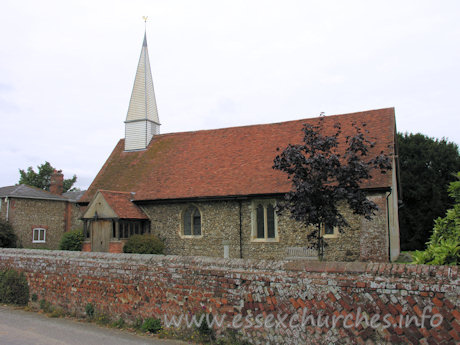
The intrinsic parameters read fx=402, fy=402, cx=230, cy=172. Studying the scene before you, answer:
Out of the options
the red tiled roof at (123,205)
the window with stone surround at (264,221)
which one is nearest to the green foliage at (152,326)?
the window with stone surround at (264,221)

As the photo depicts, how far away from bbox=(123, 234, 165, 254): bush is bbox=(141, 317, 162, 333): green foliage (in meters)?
9.50

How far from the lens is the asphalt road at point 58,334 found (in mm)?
7688

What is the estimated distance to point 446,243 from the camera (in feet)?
21.2

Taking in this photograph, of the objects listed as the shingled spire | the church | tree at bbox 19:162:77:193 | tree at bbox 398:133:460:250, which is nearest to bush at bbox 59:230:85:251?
the church

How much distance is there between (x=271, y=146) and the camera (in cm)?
2078

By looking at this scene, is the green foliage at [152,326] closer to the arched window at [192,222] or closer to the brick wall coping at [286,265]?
the brick wall coping at [286,265]

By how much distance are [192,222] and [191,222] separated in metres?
0.06

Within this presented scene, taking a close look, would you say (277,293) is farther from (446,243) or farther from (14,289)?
(14,289)

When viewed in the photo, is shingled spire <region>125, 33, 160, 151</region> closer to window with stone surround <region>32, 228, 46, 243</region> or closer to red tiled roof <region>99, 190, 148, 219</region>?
red tiled roof <region>99, 190, 148, 219</region>

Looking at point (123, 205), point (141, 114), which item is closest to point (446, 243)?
point (123, 205)

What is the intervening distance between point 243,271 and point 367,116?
50.1ft

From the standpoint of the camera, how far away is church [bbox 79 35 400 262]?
53.7 feet

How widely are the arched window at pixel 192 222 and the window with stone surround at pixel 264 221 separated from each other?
2.88 metres

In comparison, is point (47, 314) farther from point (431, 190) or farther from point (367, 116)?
point (431, 190)
